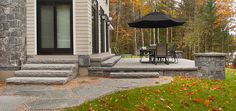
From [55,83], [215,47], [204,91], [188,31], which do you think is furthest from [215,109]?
[215,47]

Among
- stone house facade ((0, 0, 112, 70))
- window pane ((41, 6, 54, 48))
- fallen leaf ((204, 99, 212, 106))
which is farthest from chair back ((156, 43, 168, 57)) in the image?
fallen leaf ((204, 99, 212, 106))

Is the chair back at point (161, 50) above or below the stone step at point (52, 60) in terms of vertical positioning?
above

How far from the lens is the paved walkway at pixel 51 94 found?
236 inches

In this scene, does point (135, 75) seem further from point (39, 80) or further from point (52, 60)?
point (39, 80)

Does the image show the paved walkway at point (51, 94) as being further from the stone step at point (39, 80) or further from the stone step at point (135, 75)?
the stone step at point (135, 75)

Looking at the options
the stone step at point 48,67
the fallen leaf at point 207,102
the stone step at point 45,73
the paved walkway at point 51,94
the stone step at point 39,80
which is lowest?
the fallen leaf at point 207,102

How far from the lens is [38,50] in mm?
11352

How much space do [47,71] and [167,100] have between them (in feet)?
15.1

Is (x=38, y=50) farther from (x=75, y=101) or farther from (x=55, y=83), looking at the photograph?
(x=75, y=101)

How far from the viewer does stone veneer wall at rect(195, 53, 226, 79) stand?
34.2 feet

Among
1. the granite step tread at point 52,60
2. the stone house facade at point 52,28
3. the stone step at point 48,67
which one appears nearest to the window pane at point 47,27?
the stone house facade at point 52,28

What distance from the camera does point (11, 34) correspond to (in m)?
9.91

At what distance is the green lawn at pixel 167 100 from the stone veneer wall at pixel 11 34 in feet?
15.3

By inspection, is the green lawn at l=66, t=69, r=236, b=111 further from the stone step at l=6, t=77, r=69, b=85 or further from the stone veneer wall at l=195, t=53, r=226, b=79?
the stone veneer wall at l=195, t=53, r=226, b=79
